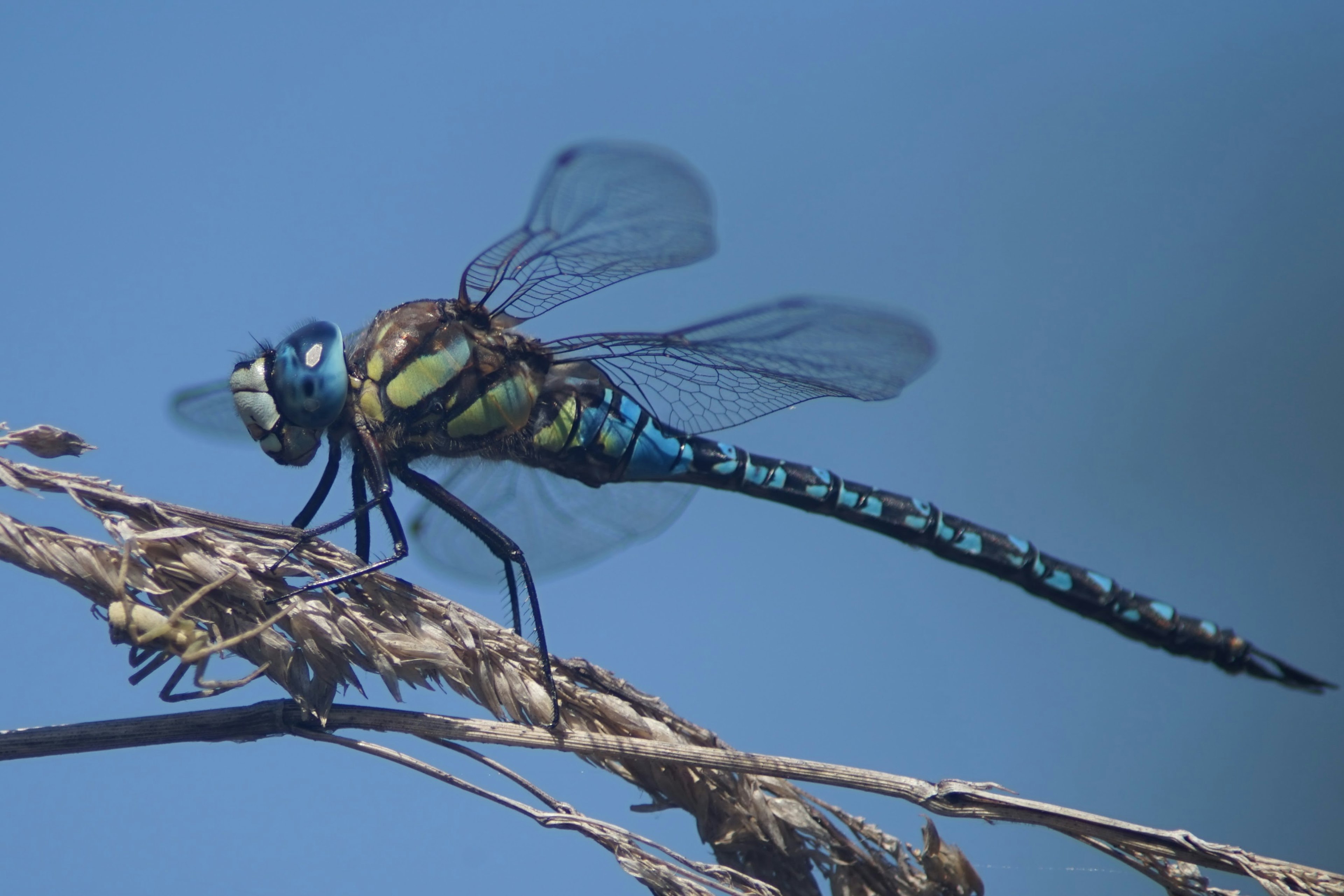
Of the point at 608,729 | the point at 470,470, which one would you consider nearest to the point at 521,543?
the point at 470,470

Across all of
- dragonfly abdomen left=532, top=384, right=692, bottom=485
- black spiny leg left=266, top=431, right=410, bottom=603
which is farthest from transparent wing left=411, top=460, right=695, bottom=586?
black spiny leg left=266, top=431, right=410, bottom=603

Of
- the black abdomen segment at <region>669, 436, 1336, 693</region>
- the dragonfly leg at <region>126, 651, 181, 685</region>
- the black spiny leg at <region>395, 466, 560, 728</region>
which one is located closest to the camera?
the dragonfly leg at <region>126, 651, 181, 685</region>

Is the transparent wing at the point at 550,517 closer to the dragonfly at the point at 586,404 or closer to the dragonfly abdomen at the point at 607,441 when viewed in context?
the dragonfly at the point at 586,404

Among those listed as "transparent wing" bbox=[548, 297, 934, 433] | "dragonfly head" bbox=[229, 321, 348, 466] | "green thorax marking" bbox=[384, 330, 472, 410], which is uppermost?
"transparent wing" bbox=[548, 297, 934, 433]

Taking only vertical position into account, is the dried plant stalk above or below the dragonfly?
below

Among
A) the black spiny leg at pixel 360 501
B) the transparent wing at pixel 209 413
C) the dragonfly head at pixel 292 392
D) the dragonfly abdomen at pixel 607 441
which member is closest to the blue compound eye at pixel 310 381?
the dragonfly head at pixel 292 392

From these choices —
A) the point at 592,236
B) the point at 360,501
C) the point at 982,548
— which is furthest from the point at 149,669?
the point at 982,548

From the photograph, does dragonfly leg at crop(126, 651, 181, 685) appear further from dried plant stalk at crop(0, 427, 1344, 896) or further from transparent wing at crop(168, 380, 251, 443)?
transparent wing at crop(168, 380, 251, 443)
